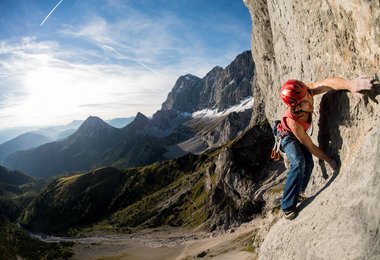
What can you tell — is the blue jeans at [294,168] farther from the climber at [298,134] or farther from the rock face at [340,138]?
the rock face at [340,138]

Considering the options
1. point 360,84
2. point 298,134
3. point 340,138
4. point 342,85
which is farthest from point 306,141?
point 360,84

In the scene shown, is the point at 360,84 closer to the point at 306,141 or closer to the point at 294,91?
the point at 294,91

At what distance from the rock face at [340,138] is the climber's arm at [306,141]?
0.43 m

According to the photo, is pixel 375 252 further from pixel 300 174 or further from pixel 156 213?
pixel 156 213

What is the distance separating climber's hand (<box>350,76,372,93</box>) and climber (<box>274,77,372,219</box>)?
855 mm

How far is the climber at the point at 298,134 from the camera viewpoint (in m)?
11.3

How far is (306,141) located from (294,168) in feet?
3.84

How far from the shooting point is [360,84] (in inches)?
369

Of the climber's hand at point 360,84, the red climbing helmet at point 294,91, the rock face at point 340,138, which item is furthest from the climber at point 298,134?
the climber's hand at point 360,84

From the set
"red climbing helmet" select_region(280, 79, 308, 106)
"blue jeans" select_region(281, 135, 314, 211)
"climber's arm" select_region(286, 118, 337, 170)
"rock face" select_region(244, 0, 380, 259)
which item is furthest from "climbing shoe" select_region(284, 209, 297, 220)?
"red climbing helmet" select_region(280, 79, 308, 106)

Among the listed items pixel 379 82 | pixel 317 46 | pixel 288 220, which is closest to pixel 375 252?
pixel 379 82

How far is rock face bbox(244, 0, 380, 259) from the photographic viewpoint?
8.23 meters

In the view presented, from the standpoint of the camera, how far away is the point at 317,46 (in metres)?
13.0

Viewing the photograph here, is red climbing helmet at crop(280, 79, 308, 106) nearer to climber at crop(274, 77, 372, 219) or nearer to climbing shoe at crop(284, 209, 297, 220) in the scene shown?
climber at crop(274, 77, 372, 219)
